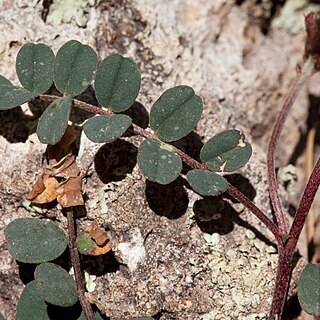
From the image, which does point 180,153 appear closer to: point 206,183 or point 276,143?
point 206,183

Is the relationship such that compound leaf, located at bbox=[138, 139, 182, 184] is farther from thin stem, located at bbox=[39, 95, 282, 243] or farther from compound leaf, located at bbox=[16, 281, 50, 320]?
compound leaf, located at bbox=[16, 281, 50, 320]

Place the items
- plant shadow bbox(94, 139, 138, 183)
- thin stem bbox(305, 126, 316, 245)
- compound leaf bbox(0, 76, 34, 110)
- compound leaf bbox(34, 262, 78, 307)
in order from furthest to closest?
thin stem bbox(305, 126, 316, 245) < plant shadow bbox(94, 139, 138, 183) < compound leaf bbox(0, 76, 34, 110) < compound leaf bbox(34, 262, 78, 307)

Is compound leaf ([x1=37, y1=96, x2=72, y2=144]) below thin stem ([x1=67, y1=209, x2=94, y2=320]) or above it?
above

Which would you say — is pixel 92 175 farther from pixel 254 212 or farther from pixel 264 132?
pixel 264 132

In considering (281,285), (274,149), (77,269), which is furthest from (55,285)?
(274,149)

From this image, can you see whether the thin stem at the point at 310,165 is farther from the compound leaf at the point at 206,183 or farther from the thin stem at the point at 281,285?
the compound leaf at the point at 206,183

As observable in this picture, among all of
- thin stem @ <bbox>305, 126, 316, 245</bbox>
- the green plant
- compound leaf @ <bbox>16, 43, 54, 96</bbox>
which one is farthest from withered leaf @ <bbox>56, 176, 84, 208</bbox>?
thin stem @ <bbox>305, 126, 316, 245</bbox>

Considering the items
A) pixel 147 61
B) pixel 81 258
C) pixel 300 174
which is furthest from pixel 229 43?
pixel 81 258
